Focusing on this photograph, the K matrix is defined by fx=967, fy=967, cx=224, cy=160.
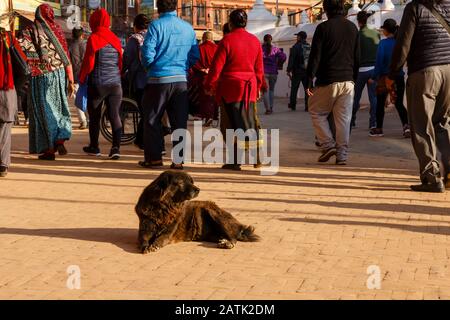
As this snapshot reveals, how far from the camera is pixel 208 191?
9.24m

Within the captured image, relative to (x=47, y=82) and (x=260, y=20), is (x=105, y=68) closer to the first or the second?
(x=47, y=82)

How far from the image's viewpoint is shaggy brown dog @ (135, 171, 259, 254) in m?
6.32

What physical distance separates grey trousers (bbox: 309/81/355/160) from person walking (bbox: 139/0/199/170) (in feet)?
5.21

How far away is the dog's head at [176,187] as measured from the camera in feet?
20.6

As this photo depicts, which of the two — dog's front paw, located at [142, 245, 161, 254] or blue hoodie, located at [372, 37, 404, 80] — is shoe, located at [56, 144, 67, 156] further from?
dog's front paw, located at [142, 245, 161, 254]

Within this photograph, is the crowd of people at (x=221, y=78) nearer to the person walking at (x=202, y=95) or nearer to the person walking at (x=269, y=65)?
the person walking at (x=202, y=95)

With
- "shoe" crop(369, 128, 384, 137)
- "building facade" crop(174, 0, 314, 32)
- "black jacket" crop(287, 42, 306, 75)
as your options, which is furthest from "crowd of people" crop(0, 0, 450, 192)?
"building facade" crop(174, 0, 314, 32)

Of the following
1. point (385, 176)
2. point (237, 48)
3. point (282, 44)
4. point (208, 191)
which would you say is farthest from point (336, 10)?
point (282, 44)

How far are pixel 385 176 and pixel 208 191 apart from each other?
225 centimetres

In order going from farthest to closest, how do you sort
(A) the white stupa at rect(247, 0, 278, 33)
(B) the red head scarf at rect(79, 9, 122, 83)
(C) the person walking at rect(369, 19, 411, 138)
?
(A) the white stupa at rect(247, 0, 278, 33) → (C) the person walking at rect(369, 19, 411, 138) → (B) the red head scarf at rect(79, 9, 122, 83)

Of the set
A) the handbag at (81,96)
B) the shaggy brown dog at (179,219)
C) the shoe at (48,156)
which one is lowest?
the shoe at (48,156)

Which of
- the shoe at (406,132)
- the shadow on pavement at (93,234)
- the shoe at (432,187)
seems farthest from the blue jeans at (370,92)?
the shadow on pavement at (93,234)

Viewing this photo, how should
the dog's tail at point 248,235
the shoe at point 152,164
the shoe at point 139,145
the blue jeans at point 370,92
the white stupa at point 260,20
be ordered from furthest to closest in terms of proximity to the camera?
the white stupa at point 260,20 → the blue jeans at point 370,92 → the shoe at point 139,145 → the shoe at point 152,164 → the dog's tail at point 248,235

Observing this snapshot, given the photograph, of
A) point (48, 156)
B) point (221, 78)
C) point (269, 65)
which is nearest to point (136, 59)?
point (48, 156)
